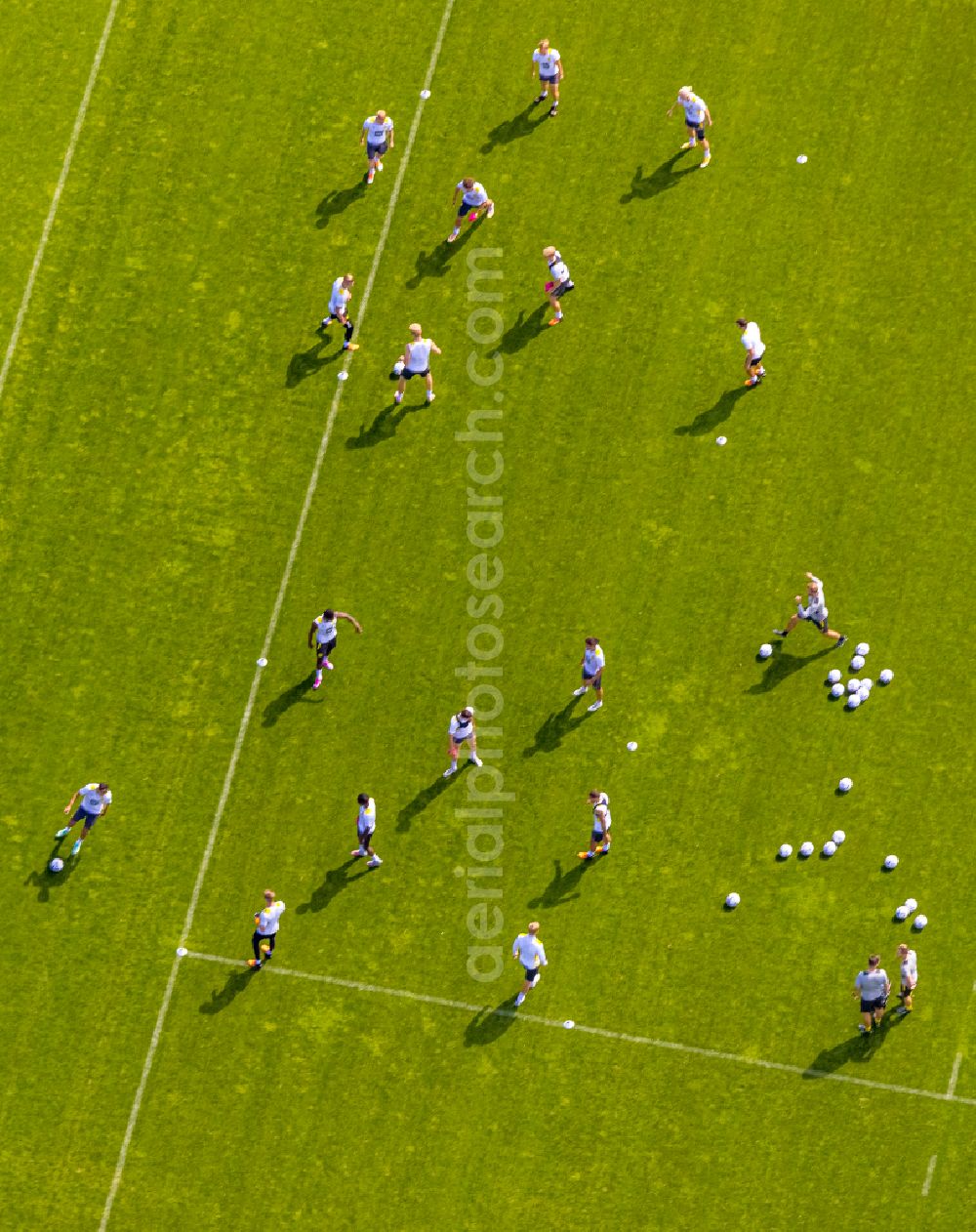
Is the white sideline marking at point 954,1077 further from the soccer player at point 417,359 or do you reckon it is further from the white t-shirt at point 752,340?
the soccer player at point 417,359

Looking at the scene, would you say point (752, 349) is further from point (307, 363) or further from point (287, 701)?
point (287, 701)

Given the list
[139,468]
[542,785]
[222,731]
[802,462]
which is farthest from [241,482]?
[802,462]

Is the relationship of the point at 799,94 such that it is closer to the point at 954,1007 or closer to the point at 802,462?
the point at 802,462

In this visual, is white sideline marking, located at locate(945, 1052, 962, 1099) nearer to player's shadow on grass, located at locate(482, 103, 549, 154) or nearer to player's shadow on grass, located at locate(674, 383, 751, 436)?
player's shadow on grass, located at locate(674, 383, 751, 436)

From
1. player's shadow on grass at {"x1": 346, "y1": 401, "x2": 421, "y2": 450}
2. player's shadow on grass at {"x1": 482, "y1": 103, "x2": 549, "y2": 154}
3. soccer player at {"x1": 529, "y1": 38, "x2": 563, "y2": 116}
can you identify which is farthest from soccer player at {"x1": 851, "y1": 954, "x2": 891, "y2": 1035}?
soccer player at {"x1": 529, "y1": 38, "x2": 563, "y2": 116}

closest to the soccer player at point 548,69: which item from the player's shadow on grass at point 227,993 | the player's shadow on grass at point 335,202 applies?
the player's shadow on grass at point 335,202

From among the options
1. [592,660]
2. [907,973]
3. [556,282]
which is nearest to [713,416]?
[556,282]
